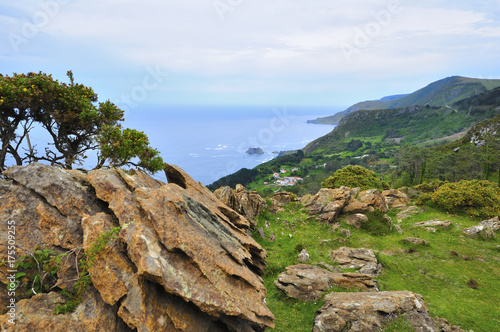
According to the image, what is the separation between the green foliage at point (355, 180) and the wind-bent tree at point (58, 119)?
35178 mm

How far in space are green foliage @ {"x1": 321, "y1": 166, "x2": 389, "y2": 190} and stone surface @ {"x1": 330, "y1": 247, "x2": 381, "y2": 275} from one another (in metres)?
23.3

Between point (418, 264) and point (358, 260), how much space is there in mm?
5588

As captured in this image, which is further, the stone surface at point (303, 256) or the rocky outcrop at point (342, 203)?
the rocky outcrop at point (342, 203)

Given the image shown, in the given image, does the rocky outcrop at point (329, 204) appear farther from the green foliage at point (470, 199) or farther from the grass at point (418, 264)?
the green foliage at point (470, 199)

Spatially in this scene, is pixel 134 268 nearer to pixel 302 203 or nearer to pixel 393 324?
pixel 393 324

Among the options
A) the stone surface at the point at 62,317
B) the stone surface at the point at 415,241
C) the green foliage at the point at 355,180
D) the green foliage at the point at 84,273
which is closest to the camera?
the stone surface at the point at 62,317

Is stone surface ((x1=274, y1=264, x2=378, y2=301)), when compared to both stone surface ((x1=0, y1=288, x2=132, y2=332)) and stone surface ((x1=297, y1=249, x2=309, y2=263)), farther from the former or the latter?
stone surface ((x1=0, y1=288, x2=132, y2=332))

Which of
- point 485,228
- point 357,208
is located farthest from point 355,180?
point 485,228

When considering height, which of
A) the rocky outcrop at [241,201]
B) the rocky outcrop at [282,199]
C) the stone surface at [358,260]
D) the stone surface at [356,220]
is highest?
the rocky outcrop at [241,201]

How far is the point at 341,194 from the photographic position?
32.4 m

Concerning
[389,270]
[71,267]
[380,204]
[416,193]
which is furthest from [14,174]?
[416,193]

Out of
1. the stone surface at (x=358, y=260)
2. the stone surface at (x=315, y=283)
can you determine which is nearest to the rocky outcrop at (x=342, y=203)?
the stone surface at (x=358, y=260)

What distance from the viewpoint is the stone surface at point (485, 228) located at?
2522 cm

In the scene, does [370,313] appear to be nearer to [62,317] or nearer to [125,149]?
[62,317]
